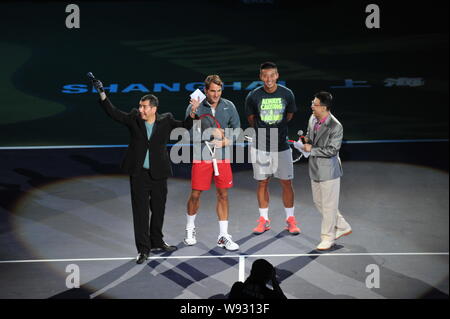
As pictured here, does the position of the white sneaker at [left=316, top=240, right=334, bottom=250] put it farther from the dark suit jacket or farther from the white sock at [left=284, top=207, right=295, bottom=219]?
the dark suit jacket

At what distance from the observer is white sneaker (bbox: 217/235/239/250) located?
842 cm

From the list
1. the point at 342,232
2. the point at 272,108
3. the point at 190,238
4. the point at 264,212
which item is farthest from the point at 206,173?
the point at 342,232

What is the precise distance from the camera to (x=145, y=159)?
805cm

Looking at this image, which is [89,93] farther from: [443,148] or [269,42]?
[443,148]

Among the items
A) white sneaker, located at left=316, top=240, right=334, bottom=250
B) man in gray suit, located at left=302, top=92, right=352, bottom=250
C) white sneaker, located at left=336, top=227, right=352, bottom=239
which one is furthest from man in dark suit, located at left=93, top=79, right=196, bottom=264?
white sneaker, located at left=336, top=227, right=352, bottom=239

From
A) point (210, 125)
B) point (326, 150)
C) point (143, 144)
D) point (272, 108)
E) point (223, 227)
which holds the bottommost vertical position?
point (223, 227)

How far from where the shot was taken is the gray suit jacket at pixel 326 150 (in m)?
8.19

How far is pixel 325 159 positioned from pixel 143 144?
7.11ft

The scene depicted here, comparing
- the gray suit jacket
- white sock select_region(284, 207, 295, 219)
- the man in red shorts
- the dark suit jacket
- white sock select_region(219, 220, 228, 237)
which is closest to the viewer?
the dark suit jacket

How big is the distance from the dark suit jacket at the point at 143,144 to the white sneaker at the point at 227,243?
3.62 ft

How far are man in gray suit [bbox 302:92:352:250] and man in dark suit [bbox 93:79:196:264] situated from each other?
148 cm

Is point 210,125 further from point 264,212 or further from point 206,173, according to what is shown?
point 264,212
